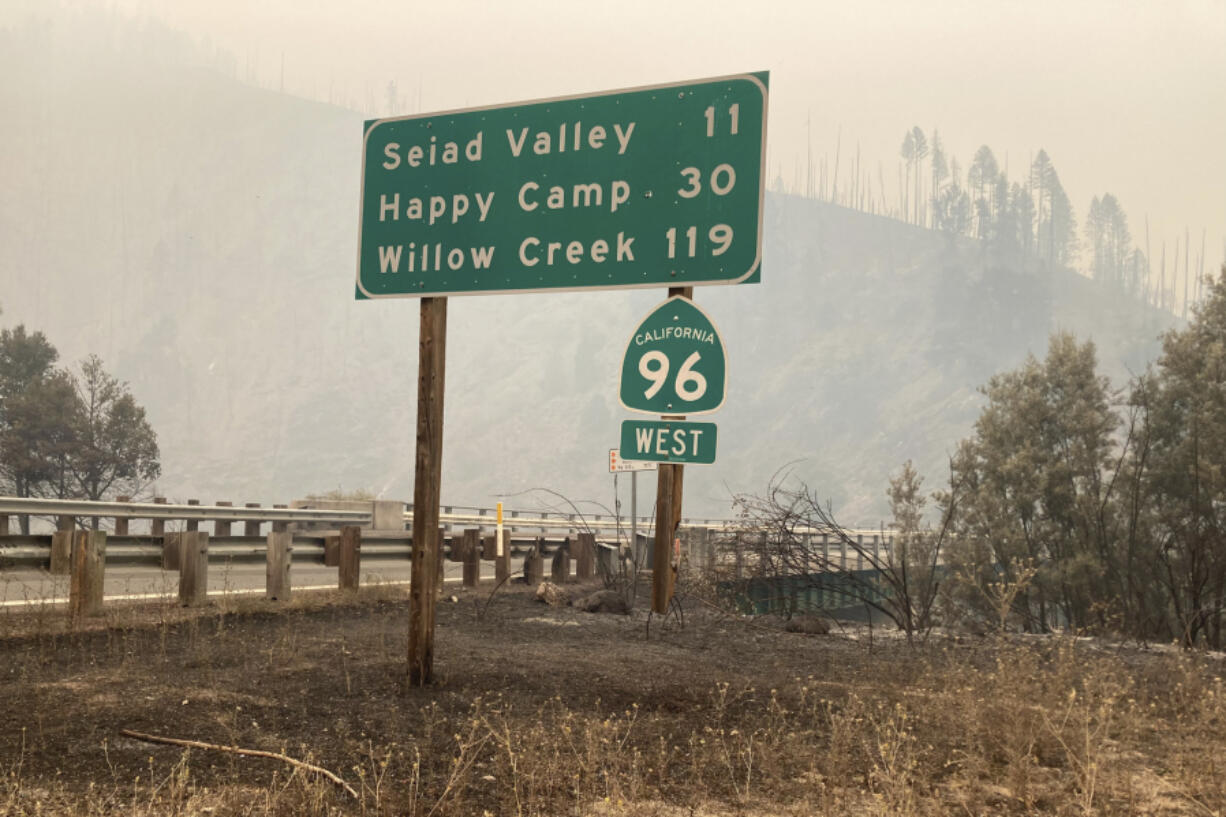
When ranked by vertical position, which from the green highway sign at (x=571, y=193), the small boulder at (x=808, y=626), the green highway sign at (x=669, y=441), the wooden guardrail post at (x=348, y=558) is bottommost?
the small boulder at (x=808, y=626)

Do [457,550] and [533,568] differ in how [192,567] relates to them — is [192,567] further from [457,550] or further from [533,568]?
[533,568]

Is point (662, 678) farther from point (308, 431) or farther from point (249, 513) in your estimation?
point (308, 431)

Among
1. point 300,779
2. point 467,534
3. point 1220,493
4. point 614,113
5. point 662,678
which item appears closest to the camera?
point 300,779

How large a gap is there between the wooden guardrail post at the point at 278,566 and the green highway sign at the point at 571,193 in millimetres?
4788

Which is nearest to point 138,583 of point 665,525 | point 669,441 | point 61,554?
point 61,554

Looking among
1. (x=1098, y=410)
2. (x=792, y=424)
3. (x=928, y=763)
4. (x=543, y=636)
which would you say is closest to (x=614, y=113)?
(x=928, y=763)

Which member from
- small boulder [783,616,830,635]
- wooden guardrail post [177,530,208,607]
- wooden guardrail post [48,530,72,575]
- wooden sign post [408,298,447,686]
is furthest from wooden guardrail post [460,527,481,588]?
wooden sign post [408,298,447,686]

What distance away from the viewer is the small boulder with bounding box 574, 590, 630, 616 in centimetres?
1297

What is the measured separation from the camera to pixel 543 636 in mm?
10711

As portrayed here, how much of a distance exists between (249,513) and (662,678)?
1857 cm

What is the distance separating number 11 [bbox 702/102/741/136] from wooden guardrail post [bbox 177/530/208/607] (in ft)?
22.6

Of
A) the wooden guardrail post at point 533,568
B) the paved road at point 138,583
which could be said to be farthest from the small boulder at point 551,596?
the wooden guardrail post at point 533,568

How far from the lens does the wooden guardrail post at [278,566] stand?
11.8m

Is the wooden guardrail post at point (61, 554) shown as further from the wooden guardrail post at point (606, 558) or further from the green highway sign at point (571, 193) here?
the wooden guardrail post at point (606, 558)
